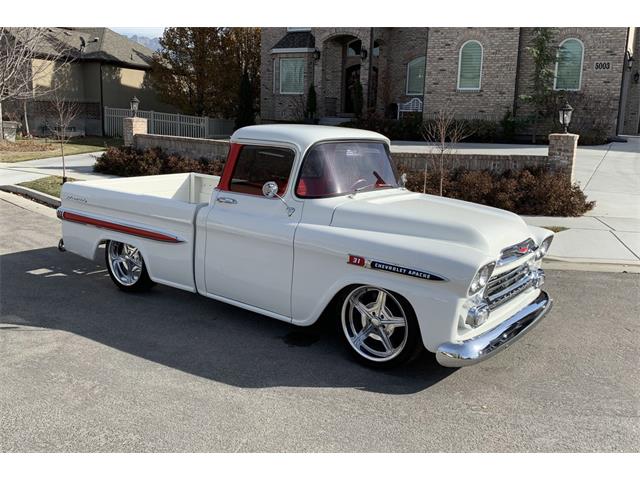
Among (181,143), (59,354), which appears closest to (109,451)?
(59,354)

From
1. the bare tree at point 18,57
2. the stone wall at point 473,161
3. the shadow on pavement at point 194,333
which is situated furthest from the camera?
the bare tree at point 18,57

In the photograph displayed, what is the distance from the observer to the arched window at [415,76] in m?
25.9

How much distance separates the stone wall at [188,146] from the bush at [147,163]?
0.19 meters

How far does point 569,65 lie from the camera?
72.5ft

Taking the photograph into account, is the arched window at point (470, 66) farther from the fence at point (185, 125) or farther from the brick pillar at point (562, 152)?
the brick pillar at point (562, 152)

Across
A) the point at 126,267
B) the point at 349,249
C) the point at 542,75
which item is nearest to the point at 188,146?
the point at 126,267

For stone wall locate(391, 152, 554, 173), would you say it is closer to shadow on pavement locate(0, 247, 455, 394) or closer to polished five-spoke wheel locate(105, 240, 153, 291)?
polished five-spoke wheel locate(105, 240, 153, 291)

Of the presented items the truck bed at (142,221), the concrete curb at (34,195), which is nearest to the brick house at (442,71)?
the concrete curb at (34,195)

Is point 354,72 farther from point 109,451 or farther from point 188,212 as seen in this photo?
point 109,451

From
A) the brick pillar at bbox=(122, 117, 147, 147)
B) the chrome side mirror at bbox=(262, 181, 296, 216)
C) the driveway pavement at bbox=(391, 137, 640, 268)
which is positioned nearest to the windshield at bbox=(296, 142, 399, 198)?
the chrome side mirror at bbox=(262, 181, 296, 216)

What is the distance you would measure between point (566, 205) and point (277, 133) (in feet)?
24.3

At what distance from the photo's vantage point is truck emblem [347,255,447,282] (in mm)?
4205

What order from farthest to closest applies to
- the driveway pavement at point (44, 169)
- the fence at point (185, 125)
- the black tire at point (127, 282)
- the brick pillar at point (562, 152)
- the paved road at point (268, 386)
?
the fence at point (185, 125) → the driveway pavement at point (44, 169) → the brick pillar at point (562, 152) → the black tire at point (127, 282) → the paved road at point (268, 386)

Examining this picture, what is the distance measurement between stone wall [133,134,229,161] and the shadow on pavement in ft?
24.4
